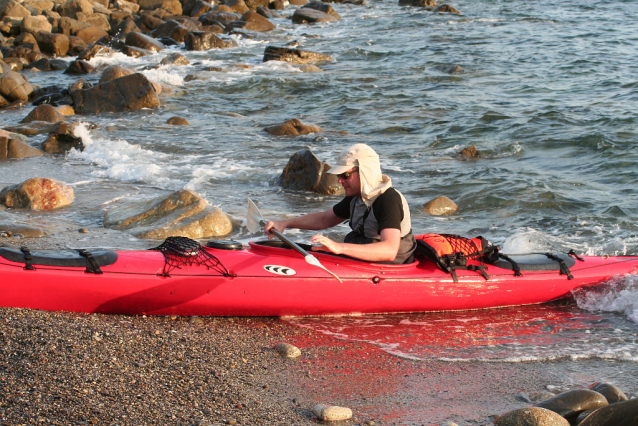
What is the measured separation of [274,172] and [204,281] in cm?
432

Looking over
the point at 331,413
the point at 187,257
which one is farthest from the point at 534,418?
the point at 187,257

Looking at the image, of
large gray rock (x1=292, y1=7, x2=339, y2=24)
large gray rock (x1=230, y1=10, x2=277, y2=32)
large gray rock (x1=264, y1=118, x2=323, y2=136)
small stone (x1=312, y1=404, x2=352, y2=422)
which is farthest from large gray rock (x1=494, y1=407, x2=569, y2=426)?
large gray rock (x1=292, y1=7, x2=339, y2=24)

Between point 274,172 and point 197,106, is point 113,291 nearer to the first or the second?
point 274,172

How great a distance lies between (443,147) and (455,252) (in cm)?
514

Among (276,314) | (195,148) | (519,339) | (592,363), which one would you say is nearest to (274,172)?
(195,148)

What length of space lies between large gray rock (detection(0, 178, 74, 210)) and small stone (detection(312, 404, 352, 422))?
4693 mm

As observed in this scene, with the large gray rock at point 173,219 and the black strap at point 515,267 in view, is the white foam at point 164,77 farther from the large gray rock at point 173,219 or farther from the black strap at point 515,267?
the black strap at point 515,267

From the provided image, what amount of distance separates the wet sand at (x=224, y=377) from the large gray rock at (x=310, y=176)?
11.9ft

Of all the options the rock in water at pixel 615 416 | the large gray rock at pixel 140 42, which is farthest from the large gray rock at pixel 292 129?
the large gray rock at pixel 140 42

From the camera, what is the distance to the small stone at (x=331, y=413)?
2.87 meters

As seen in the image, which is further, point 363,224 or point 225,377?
point 363,224

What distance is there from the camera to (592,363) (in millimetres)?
3791

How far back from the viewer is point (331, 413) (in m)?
2.88

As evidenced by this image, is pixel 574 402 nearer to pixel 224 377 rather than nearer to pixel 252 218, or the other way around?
pixel 224 377
